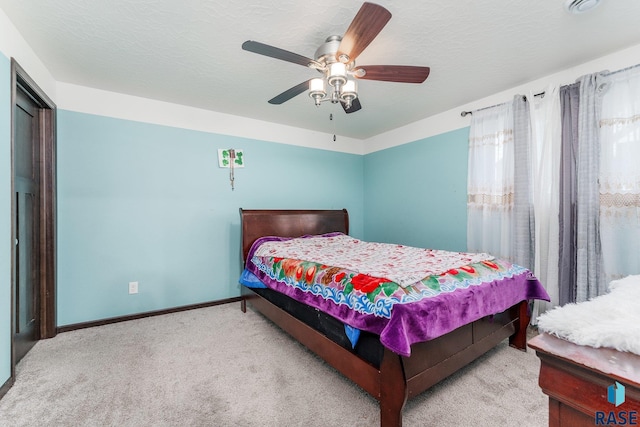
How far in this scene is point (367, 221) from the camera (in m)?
4.77

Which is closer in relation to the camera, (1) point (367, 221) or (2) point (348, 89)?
(2) point (348, 89)

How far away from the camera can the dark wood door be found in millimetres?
2107

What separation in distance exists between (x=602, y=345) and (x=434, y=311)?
2.80ft

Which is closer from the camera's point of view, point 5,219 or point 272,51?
point 272,51

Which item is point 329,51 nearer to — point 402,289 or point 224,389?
point 402,289

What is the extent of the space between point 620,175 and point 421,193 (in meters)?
1.90

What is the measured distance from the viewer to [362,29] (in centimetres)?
147

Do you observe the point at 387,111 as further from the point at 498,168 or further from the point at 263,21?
the point at 263,21

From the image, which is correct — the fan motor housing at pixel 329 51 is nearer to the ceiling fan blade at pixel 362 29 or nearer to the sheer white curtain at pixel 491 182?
the ceiling fan blade at pixel 362 29

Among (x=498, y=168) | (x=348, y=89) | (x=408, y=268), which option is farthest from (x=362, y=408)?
(x=498, y=168)

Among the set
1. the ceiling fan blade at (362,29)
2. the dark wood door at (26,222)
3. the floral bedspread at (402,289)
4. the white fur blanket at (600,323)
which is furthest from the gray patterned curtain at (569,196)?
the dark wood door at (26,222)

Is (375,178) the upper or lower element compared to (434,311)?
upper

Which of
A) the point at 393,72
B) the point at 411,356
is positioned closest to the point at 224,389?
the point at 411,356

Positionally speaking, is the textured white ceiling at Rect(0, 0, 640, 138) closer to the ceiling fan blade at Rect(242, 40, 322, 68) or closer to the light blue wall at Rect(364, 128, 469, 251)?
the ceiling fan blade at Rect(242, 40, 322, 68)
